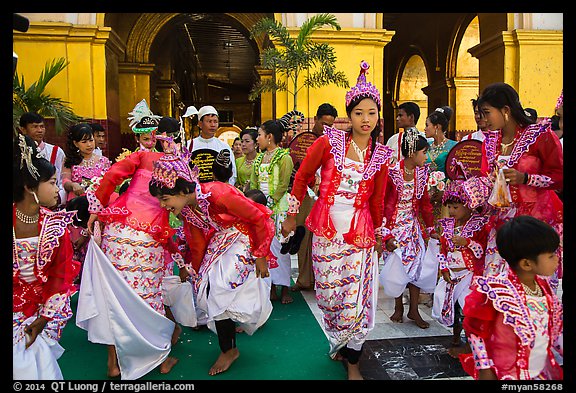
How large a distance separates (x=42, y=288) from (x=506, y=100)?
9.41 ft

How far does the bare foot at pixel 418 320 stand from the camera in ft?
13.3

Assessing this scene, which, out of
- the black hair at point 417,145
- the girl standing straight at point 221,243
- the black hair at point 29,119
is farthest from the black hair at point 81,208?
the black hair at point 417,145

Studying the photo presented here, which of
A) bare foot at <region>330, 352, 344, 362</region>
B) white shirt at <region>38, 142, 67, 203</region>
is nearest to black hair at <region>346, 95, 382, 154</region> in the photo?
bare foot at <region>330, 352, 344, 362</region>

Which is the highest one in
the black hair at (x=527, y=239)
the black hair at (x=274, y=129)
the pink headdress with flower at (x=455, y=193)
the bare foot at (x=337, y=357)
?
the black hair at (x=274, y=129)

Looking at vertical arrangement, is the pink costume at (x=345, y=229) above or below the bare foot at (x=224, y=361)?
above

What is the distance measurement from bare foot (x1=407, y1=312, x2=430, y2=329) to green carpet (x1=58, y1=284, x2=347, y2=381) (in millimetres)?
843

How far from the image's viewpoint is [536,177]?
2771 millimetres

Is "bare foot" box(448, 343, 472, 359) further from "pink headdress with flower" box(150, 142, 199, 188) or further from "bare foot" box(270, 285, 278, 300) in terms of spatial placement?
"pink headdress with flower" box(150, 142, 199, 188)

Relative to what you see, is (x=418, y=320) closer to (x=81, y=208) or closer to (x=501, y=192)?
(x=501, y=192)

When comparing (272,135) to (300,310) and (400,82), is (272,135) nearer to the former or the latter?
(300,310)

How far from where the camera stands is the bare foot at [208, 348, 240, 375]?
323 centimetres

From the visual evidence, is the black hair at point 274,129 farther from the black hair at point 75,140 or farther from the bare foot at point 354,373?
the bare foot at point 354,373

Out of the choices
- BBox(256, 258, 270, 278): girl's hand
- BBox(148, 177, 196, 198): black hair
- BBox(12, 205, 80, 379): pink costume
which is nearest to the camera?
BBox(12, 205, 80, 379): pink costume

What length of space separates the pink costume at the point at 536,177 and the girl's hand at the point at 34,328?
2559mm
